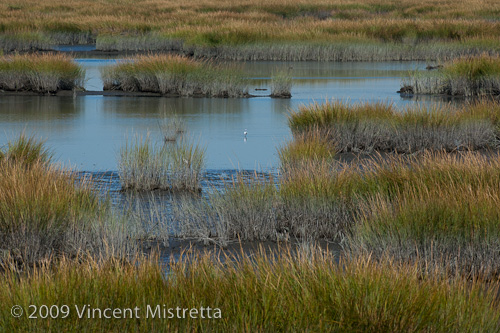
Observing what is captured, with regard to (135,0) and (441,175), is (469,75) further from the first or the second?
(135,0)

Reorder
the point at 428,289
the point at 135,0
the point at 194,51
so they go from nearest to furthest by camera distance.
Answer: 1. the point at 428,289
2. the point at 194,51
3. the point at 135,0

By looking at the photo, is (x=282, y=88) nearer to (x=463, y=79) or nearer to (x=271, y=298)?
(x=463, y=79)

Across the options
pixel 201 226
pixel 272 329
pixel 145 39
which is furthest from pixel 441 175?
pixel 145 39

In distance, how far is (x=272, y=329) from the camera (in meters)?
3.73

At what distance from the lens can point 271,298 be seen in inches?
156

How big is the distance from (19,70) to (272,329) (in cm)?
1711

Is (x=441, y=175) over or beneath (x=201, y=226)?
over

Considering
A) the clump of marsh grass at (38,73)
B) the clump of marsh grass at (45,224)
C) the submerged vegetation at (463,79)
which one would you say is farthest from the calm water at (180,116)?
the clump of marsh grass at (45,224)

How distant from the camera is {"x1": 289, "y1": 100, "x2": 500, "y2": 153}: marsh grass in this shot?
11617 millimetres

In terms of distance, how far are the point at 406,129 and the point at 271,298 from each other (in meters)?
8.26

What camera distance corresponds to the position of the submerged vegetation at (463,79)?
18375 mm

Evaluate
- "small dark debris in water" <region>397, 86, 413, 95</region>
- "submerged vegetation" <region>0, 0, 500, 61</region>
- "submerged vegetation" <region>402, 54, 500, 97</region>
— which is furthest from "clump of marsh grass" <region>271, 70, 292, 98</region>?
"submerged vegetation" <region>0, 0, 500, 61</region>

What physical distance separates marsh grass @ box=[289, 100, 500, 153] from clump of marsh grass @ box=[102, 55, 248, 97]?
7.30 metres

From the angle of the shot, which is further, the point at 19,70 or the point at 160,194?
the point at 19,70
